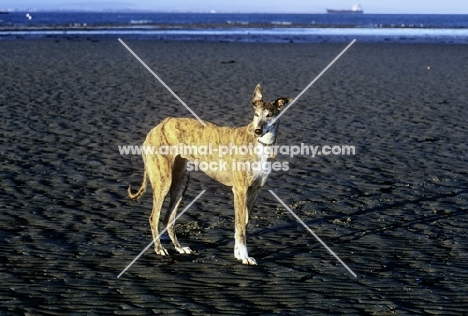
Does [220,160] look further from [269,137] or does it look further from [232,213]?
[232,213]

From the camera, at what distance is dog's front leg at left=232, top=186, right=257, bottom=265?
7855 millimetres

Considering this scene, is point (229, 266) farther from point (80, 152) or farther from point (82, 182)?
point (80, 152)

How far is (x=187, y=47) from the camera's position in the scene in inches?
1656

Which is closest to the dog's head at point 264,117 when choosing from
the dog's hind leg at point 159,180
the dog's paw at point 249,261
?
the dog's hind leg at point 159,180

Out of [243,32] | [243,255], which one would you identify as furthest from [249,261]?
[243,32]

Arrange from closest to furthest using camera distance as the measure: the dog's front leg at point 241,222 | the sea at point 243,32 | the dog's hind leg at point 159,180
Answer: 1. the dog's front leg at point 241,222
2. the dog's hind leg at point 159,180
3. the sea at point 243,32

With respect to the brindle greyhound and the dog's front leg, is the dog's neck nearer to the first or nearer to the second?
the brindle greyhound

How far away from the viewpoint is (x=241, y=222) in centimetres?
791

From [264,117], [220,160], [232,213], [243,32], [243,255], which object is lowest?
[232,213]

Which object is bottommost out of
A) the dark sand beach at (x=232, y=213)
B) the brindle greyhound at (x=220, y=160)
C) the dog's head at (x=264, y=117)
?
the dark sand beach at (x=232, y=213)

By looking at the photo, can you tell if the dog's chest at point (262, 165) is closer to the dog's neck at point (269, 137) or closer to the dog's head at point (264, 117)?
the dog's neck at point (269, 137)

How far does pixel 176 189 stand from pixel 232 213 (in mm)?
1683

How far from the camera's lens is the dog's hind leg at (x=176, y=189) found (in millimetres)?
8422

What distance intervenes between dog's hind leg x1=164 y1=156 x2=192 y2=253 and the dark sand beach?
287mm
